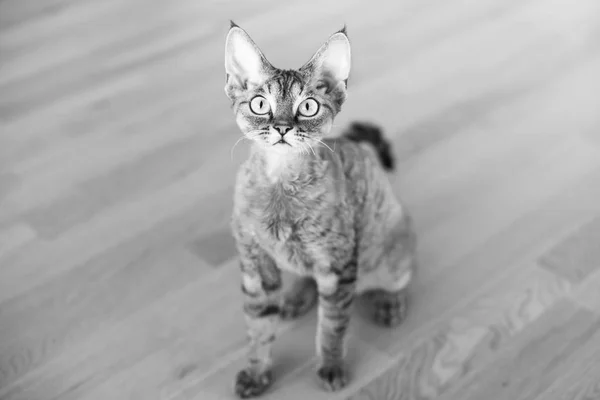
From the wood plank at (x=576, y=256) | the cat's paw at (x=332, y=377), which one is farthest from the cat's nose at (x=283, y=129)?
the wood plank at (x=576, y=256)

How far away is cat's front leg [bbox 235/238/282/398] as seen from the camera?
1.61 m

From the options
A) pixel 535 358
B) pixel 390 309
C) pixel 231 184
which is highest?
pixel 231 184

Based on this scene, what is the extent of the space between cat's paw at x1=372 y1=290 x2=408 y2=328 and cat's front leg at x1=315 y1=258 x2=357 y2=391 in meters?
0.19

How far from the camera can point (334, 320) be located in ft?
5.41

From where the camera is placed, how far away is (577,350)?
184 centimetres

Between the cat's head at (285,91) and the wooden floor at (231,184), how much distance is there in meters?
0.69

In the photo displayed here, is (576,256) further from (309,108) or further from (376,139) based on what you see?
(309,108)

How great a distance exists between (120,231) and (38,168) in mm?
473

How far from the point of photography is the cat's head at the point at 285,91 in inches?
54.3

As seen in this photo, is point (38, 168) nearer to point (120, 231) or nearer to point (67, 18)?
point (120, 231)

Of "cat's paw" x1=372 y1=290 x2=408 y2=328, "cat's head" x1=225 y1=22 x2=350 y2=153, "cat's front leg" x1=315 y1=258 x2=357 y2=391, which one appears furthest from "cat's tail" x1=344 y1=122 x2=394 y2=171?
"cat's head" x1=225 y1=22 x2=350 y2=153

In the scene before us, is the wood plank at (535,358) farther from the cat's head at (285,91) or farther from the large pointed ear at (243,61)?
the large pointed ear at (243,61)

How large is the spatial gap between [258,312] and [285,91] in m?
0.55

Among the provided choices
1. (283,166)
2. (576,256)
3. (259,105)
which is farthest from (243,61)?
(576,256)
